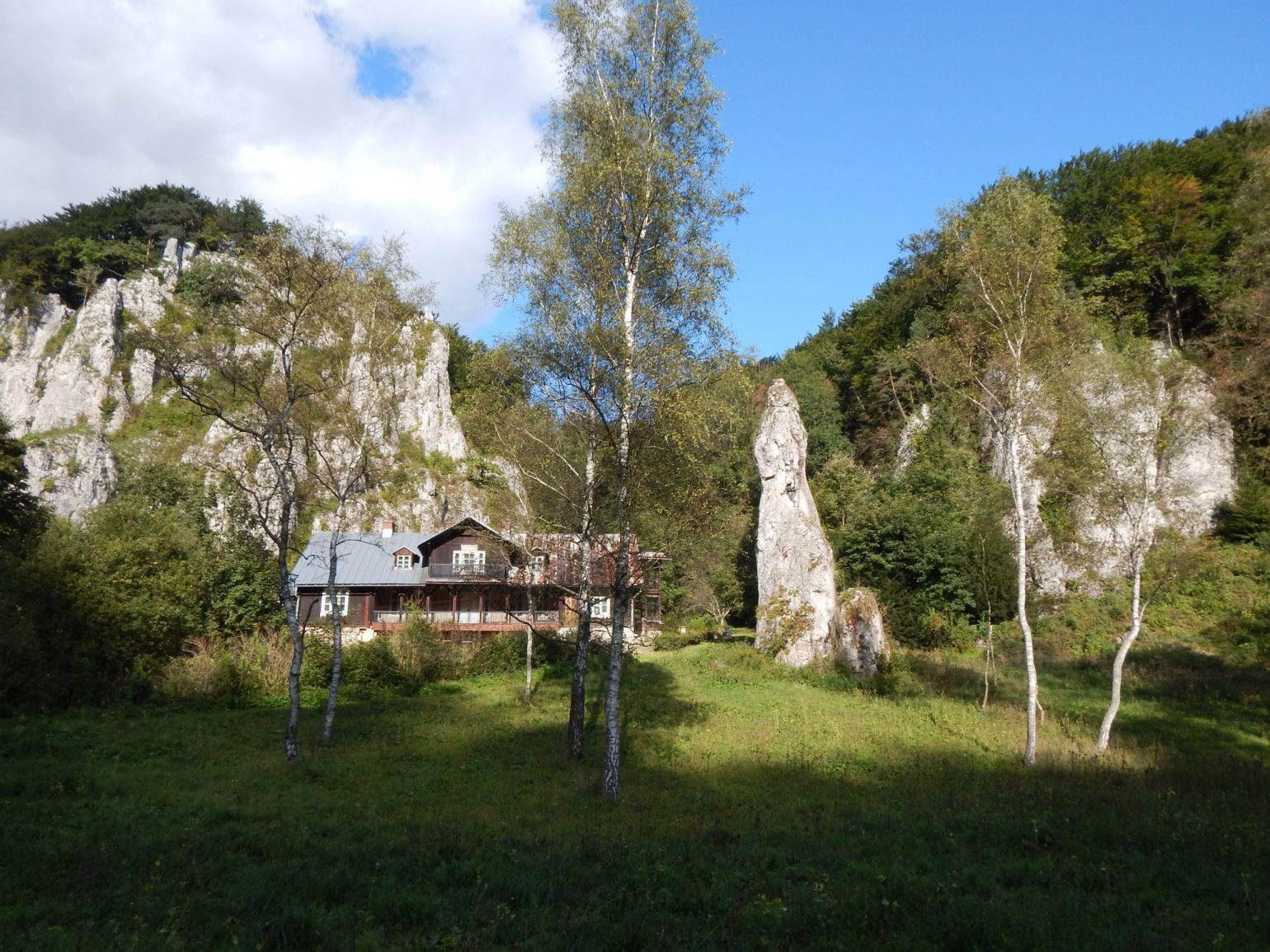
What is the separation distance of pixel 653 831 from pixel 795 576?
1917 cm

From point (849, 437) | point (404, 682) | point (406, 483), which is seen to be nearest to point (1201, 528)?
point (849, 437)

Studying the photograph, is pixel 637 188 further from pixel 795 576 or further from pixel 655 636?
pixel 655 636

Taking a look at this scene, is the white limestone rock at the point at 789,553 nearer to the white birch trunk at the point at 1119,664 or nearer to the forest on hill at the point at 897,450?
the forest on hill at the point at 897,450

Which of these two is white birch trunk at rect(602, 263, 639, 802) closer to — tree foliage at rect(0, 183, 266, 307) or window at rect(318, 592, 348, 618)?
window at rect(318, 592, 348, 618)

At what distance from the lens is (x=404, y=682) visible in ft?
77.5

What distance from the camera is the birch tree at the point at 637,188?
1398 centimetres

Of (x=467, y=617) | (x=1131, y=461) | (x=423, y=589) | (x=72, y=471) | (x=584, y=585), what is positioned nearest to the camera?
(x=584, y=585)

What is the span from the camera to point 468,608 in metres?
35.0

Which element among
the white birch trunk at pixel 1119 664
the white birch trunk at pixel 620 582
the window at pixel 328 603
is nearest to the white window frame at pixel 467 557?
the window at pixel 328 603

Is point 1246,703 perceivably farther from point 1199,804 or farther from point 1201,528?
point 1201,528

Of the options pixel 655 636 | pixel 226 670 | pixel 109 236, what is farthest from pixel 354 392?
pixel 109 236

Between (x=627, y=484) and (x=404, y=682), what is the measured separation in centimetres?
1435

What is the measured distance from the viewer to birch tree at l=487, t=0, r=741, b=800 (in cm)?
1398

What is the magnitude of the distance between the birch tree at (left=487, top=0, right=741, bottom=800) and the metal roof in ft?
74.0
